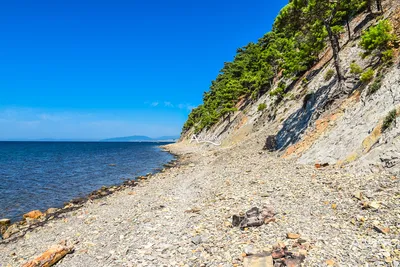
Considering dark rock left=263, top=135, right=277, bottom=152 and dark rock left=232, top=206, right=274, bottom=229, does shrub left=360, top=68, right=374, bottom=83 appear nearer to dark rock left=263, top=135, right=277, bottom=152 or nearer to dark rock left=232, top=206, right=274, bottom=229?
dark rock left=263, top=135, right=277, bottom=152

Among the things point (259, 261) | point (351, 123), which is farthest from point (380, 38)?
point (259, 261)

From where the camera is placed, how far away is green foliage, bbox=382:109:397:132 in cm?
1370

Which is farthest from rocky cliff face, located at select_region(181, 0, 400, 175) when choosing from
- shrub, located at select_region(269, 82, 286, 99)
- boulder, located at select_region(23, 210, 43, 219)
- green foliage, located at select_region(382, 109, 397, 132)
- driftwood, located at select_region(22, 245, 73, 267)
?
boulder, located at select_region(23, 210, 43, 219)

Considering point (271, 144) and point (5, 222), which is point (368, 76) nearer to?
point (271, 144)

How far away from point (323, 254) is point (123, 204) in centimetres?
1611

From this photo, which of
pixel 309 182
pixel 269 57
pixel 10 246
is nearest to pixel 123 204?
pixel 10 246

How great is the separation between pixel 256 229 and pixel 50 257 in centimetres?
883

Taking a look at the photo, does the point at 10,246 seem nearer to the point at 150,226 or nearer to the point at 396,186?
the point at 150,226

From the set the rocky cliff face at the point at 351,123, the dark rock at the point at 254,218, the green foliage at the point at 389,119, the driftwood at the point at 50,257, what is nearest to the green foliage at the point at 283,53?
the rocky cliff face at the point at 351,123

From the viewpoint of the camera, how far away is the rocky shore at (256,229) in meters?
7.80

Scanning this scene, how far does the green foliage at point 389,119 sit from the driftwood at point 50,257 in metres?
17.7

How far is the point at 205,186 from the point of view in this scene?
1966 centimetres

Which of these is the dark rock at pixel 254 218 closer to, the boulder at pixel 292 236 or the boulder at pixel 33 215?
the boulder at pixel 292 236

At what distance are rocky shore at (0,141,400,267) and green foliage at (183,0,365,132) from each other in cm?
1556
